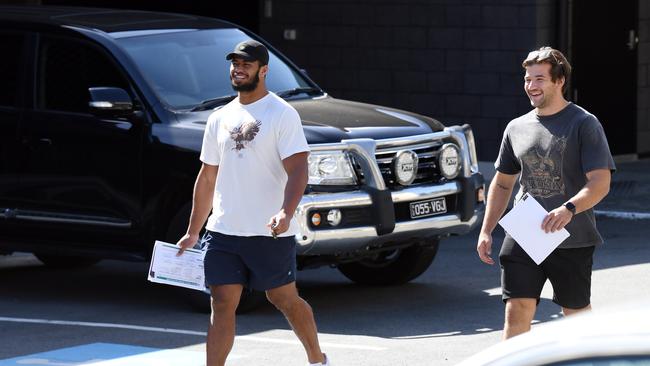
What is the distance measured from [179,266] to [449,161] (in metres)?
2.93

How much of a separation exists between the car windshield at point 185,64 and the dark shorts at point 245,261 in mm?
2699

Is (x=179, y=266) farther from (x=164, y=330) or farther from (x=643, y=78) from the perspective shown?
(x=643, y=78)

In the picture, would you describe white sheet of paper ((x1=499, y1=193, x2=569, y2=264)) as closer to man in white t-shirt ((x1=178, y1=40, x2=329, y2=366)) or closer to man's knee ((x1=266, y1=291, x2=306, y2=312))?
man in white t-shirt ((x1=178, y1=40, x2=329, y2=366))

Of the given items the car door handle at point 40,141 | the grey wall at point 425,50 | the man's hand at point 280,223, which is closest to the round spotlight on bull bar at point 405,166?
the car door handle at point 40,141

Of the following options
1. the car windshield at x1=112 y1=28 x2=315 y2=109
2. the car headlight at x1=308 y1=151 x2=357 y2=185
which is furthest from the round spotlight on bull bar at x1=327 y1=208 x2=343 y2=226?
the car windshield at x1=112 y1=28 x2=315 y2=109

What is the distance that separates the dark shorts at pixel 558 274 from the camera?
6.23m

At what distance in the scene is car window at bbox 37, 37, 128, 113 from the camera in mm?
9586

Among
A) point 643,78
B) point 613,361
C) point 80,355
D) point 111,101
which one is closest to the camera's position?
point 613,361

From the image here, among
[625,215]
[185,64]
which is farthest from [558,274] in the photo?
[625,215]

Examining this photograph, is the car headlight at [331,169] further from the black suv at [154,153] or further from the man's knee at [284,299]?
the man's knee at [284,299]

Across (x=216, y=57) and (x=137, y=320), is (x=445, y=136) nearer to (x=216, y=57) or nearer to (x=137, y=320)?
(x=216, y=57)

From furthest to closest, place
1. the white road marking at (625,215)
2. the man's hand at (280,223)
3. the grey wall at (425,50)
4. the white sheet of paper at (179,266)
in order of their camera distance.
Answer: the grey wall at (425,50), the white road marking at (625,215), the white sheet of paper at (179,266), the man's hand at (280,223)

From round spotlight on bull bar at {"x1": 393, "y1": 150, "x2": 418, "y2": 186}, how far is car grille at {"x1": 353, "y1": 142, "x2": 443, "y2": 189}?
33 millimetres

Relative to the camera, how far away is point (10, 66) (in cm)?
1002
